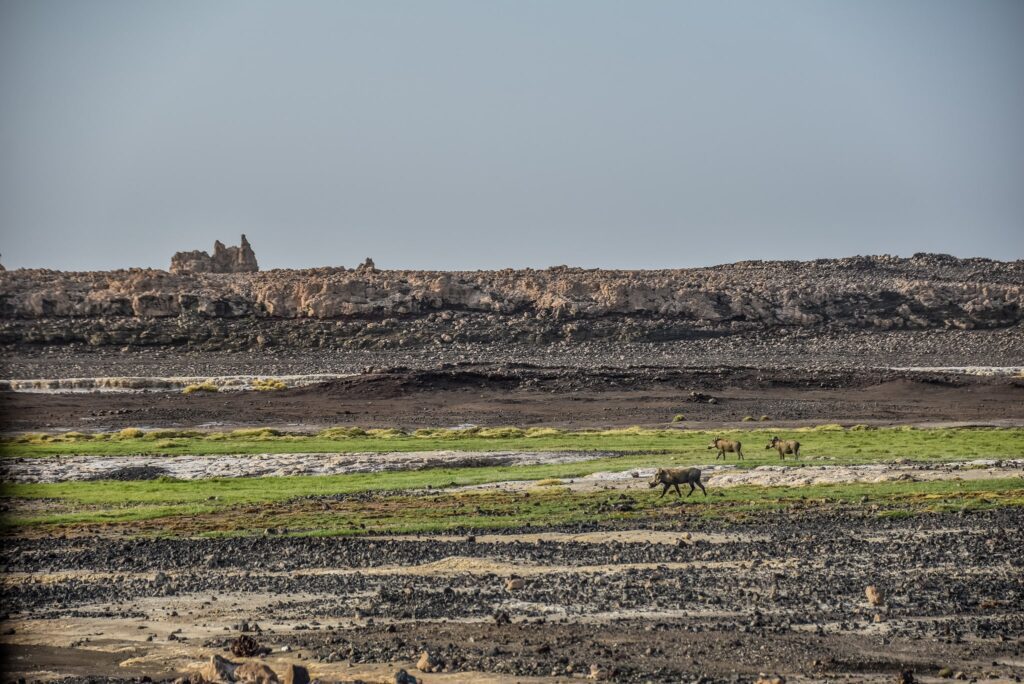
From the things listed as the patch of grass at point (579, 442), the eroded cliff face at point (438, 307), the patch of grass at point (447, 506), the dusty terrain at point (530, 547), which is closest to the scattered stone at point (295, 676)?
the dusty terrain at point (530, 547)

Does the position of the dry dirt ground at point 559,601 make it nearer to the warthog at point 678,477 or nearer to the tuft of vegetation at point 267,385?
the warthog at point 678,477

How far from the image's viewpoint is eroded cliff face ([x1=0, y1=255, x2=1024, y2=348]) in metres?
97.8

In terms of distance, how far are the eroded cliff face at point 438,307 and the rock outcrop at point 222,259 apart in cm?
1378

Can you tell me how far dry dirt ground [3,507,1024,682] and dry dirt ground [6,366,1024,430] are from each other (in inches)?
1262

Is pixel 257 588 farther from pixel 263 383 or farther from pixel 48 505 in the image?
pixel 263 383

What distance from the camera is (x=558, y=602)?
1788 centimetres

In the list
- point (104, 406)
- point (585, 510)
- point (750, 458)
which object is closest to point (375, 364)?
point (104, 406)

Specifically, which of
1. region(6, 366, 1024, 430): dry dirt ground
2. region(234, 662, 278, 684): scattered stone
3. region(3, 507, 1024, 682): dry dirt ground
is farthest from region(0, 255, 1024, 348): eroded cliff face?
region(234, 662, 278, 684): scattered stone

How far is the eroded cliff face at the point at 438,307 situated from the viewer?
321ft

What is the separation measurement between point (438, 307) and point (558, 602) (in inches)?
3494

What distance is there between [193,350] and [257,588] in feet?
250

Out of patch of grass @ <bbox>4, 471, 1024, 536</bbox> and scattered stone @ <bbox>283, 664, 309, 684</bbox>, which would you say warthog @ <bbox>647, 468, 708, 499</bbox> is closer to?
patch of grass @ <bbox>4, 471, 1024, 536</bbox>

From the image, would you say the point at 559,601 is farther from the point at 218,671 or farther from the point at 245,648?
the point at 218,671

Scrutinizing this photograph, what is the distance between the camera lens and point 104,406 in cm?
6319
